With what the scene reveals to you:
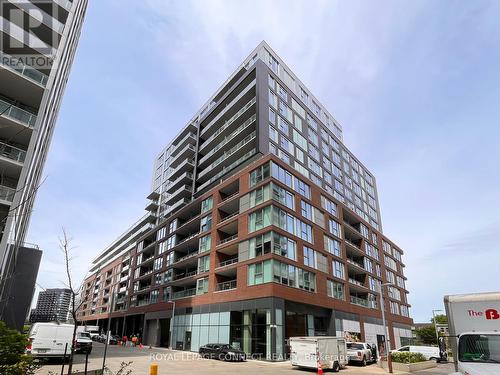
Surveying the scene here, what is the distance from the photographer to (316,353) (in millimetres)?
23734

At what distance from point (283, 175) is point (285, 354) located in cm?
1891

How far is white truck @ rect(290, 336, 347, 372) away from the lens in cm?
2386

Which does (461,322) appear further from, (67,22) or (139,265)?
(139,265)

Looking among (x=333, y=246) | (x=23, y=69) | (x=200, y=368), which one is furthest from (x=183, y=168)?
(x=200, y=368)

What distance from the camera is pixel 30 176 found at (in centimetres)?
2333

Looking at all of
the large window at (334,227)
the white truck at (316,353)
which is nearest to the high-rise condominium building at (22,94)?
the white truck at (316,353)

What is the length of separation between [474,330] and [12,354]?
1223 cm

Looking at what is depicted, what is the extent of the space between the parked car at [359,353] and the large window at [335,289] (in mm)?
10604

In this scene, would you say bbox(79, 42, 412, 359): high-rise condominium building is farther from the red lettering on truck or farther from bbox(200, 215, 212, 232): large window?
the red lettering on truck

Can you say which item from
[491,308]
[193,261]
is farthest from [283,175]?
[491,308]

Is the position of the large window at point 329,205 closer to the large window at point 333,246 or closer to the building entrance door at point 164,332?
the large window at point 333,246

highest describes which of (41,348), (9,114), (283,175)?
(283,175)

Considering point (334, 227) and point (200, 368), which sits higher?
point (334, 227)

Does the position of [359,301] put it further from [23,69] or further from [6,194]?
[23,69]
